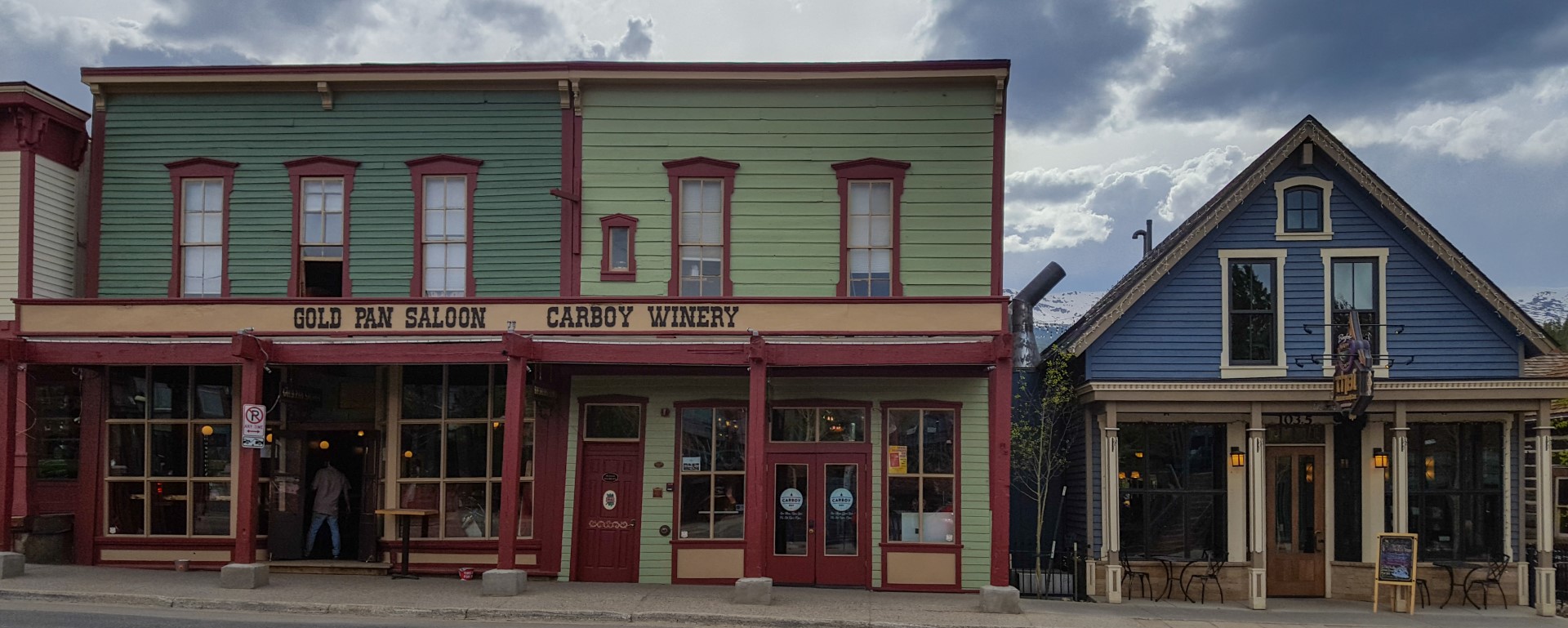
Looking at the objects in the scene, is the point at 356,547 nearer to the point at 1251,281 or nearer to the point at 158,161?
the point at 158,161

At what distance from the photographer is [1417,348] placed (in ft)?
59.1

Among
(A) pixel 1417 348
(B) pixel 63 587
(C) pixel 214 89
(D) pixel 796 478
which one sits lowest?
(B) pixel 63 587

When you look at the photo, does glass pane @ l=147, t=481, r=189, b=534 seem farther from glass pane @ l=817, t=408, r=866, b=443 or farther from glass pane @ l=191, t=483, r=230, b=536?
glass pane @ l=817, t=408, r=866, b=443

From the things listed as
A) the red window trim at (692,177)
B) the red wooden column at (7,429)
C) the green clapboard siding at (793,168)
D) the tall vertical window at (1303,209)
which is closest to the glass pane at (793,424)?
the green clapboard siding at (793,168)

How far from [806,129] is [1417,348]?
32.4 feet

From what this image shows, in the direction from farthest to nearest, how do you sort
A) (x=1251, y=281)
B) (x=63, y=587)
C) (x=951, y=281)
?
(x=1251, y=281) → (x=951, y=281) → (x=63, y=587)

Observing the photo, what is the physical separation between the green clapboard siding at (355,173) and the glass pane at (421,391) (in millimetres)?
1311

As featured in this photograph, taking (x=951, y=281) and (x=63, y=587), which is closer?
(x=63, y=587)

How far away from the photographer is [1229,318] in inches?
715

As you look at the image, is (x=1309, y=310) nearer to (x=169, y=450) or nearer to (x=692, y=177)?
(x=692, y=177)

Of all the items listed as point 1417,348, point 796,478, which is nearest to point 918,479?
point 796,478

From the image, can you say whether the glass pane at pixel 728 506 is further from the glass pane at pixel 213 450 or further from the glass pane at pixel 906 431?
the glass pane at pixel 213 450

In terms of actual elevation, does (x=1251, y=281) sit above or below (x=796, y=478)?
above

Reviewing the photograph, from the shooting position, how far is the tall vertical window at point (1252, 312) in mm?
18172
